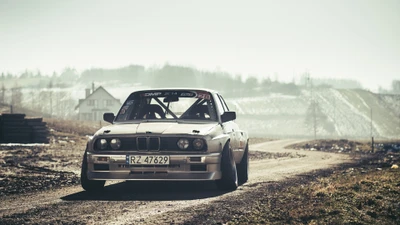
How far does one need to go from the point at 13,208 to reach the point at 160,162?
2.28 metres

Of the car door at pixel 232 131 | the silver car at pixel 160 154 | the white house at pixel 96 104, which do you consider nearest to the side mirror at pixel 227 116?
the car door at pixel 232 131

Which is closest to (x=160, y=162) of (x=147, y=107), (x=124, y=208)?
(x=124, y=208)

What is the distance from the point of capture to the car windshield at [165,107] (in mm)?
9758

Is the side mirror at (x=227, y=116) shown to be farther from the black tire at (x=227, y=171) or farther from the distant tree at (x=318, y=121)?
Answer: the distant tree at (x=318, y=121)

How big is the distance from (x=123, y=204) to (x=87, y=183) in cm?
157

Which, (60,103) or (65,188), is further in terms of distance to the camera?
(60,103)

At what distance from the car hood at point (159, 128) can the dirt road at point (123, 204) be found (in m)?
1.05

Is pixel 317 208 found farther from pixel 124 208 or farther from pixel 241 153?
pixel 241 153

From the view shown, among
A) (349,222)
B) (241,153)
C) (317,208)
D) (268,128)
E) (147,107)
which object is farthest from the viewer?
(268,128)

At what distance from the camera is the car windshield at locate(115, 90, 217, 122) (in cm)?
976

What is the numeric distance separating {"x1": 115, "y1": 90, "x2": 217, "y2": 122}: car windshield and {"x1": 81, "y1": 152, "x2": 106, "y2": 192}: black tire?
125 centimetres

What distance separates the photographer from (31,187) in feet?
35.9

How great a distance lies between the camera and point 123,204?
7637 millimetres

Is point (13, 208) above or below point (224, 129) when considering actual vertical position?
below
